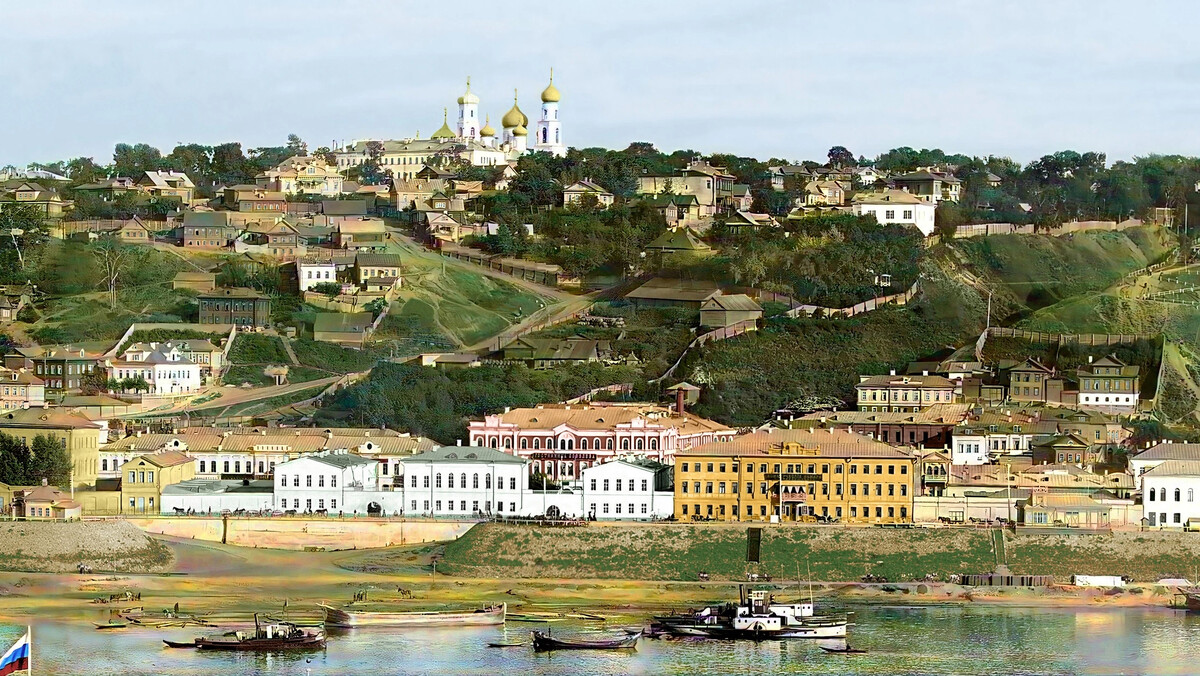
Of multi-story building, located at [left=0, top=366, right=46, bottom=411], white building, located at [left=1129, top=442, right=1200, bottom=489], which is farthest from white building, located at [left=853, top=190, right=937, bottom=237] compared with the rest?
multi-story building, located at [left=0, top=366, right=46, bottom=411]

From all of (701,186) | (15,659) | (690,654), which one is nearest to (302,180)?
(701,186)

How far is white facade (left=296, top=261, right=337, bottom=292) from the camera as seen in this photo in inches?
5566

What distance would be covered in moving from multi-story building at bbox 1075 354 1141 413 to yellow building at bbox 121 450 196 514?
46.4 m

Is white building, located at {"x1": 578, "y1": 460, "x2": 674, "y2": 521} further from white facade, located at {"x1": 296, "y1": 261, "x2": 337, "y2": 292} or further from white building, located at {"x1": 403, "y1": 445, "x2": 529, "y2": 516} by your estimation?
white facade, located at {"x1": 296, "y1": 261, "x2": 337, "y2": 292}

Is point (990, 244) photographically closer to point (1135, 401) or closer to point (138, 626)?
point (1135, 401)

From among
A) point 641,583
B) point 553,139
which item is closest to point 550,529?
point 641,583

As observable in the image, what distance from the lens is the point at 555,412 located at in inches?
4318

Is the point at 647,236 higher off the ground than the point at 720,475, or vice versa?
the point at 647,236

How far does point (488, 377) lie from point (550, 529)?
28640 mm

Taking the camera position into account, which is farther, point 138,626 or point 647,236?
point 647,236

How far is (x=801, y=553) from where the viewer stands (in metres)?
92.1

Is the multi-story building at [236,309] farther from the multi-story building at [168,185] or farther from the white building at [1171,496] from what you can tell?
the white building at [1171,496]

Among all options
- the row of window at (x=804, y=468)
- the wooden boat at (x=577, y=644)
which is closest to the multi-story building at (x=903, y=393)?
the row of window at (x=804, y=468)

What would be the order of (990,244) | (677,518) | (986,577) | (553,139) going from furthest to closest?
(553,139), (990,244), (677,518), (986,577)
